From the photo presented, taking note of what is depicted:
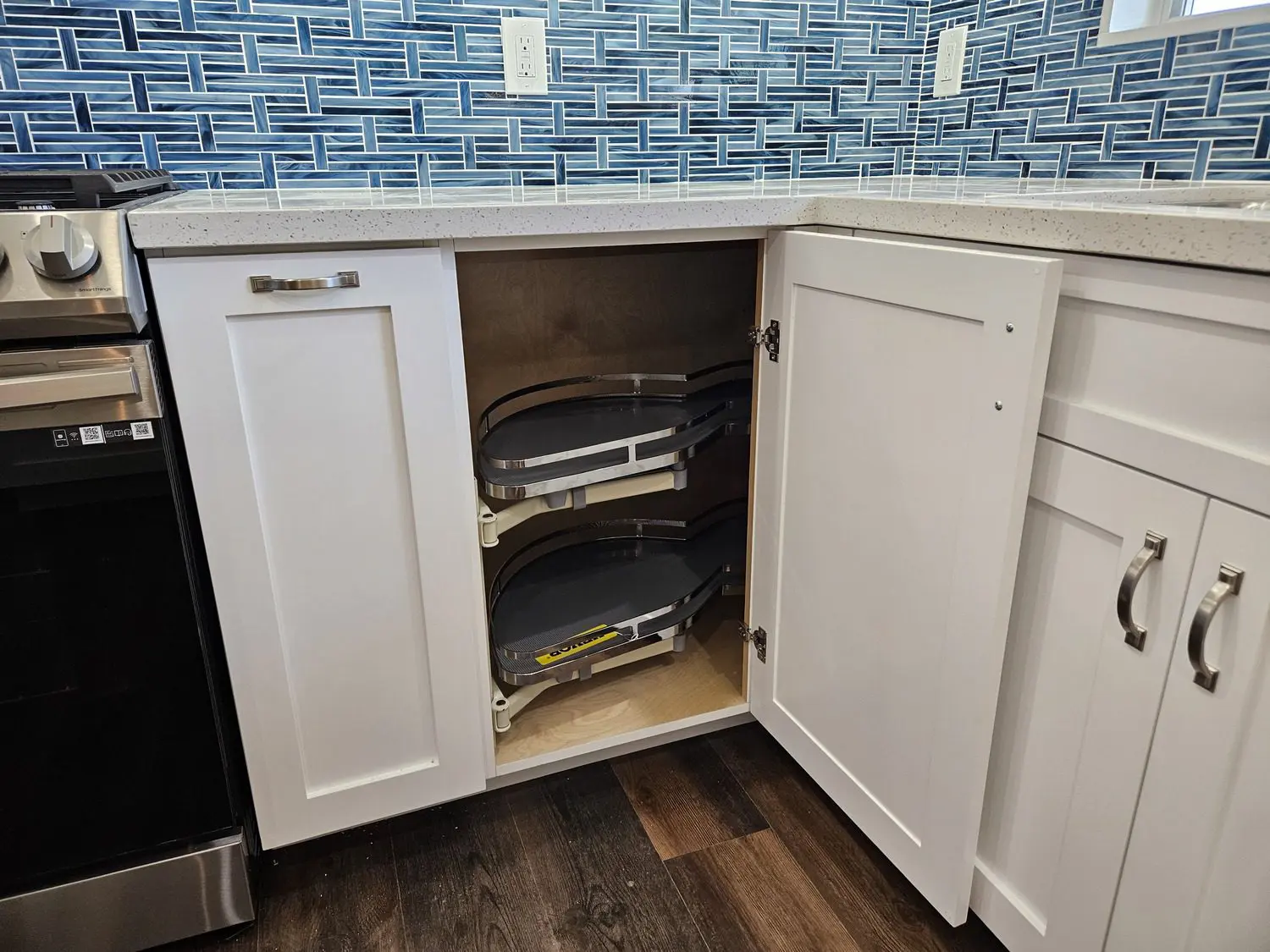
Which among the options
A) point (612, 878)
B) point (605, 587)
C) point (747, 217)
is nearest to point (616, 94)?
point (747, 217)

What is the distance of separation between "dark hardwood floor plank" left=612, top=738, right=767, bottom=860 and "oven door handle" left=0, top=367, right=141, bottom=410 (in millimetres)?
1004

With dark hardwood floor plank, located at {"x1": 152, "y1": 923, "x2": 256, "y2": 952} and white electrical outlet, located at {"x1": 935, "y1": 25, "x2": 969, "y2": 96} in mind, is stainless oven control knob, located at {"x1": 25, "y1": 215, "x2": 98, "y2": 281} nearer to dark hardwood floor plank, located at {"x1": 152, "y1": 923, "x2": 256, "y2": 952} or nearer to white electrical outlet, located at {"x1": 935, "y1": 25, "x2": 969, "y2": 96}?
dark hardwood floor plank, located at {"x1": 152, "y1": 923, "x2": 256, "y2": 952}

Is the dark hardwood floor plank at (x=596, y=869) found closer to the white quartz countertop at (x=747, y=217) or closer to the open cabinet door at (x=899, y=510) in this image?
the open cabinet door at (x=899, y=510)

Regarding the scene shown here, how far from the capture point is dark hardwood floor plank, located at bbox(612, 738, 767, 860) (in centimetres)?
136

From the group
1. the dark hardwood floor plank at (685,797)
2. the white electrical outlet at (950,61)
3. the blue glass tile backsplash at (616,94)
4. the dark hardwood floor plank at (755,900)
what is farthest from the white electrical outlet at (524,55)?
the dark hardwood floor plank at (755,900)

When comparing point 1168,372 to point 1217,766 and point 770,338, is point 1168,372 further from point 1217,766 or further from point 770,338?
point 770,338

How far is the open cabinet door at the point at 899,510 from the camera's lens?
2.88 feet

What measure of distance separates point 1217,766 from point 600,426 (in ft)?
3.32

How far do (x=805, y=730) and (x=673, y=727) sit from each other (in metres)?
0.25

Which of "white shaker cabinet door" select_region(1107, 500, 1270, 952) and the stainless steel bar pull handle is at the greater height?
the stainless steel bar pull handle

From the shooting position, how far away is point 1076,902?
0.90 m

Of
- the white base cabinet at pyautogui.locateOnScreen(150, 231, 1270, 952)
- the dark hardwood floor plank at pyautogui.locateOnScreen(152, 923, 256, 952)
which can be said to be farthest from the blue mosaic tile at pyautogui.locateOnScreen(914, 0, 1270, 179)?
the dark hardwood floor plank at pyautogui.locateOnScreen(152, 923, 256, 952)

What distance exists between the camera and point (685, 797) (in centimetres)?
145

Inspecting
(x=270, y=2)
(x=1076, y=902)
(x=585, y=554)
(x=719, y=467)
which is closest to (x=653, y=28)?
(x=270, y=2)
